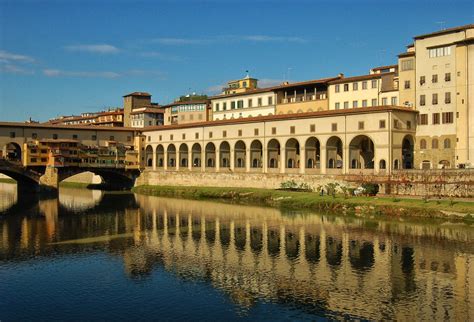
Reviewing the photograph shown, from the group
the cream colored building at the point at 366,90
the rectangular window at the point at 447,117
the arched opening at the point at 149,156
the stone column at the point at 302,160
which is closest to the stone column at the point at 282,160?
the stone column at the point at 302,160

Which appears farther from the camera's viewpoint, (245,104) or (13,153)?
(245,104)

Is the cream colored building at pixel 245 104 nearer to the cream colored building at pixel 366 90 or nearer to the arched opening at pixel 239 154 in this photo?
the arched opening at pixel 239 154

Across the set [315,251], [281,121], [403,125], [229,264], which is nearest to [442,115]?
[403,125]

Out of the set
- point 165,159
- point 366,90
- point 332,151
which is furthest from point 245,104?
point 332,151

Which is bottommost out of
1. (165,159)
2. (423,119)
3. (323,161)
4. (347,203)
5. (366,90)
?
(347,203)

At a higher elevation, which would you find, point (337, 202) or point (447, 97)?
point (447, 97)

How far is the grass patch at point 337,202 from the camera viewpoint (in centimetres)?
4928

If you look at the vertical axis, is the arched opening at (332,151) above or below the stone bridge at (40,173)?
above

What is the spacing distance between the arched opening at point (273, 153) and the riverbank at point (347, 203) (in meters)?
5.76

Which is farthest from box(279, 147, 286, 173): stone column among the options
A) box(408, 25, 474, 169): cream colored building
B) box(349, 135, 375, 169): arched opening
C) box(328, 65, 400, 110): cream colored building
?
box(408, 25, 474, 169): cream colored building

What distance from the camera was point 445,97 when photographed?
6125 cm

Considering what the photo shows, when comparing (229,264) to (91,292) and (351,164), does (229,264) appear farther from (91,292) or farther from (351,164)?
(351,164)

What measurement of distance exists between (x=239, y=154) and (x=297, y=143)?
1052 cm

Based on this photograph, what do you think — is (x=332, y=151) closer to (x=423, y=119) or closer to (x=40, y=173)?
(x=423, y=119)
